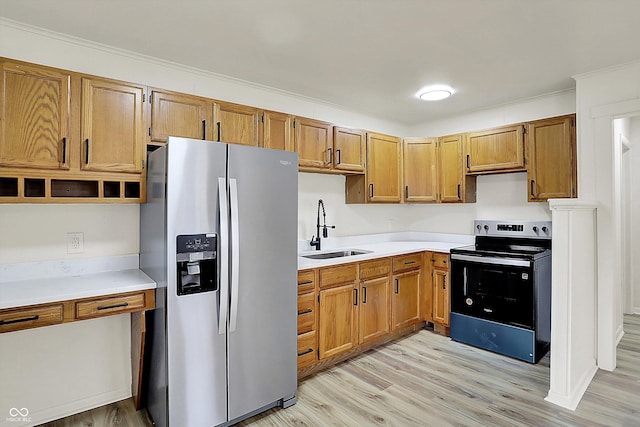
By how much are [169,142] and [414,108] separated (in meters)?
2.86

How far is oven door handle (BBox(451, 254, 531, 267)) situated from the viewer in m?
3.10

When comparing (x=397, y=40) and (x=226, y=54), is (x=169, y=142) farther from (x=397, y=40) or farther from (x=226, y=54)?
(x=397, y=40)

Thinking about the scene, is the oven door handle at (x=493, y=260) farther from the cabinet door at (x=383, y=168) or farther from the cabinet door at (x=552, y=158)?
the cabinet door at (x=383, y=168)

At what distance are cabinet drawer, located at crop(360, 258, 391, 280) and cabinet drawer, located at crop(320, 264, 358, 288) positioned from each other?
97mm

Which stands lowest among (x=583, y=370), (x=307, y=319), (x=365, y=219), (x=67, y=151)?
(x=583, y=370)

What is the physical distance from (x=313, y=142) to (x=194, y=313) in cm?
192

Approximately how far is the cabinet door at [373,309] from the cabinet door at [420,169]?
1.27 m

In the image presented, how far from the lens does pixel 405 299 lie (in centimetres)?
364

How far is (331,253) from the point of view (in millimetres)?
3627

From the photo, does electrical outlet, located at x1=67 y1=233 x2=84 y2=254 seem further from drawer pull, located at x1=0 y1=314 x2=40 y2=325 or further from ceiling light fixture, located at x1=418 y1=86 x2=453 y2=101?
ceiling light fixture, located at x1=418 y1=86 x2=453 y2=101

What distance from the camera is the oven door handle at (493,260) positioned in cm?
310

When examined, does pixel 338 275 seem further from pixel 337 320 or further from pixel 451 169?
pixel 451 169

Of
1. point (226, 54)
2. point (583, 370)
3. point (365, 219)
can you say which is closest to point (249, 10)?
point (226, 54)

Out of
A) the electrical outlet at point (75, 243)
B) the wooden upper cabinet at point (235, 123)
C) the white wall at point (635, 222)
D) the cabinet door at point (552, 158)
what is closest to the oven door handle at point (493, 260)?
the cabinet door at point (552, 158)
